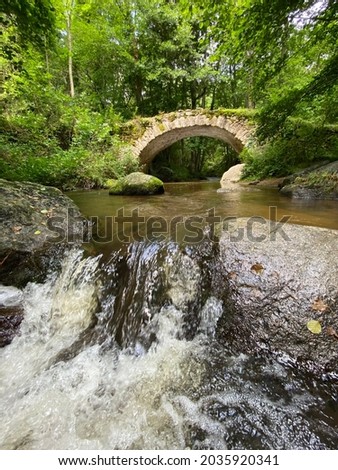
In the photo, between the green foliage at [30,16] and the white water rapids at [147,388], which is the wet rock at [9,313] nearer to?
the white water rapids at [147,388]

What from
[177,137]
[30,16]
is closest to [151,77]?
[177,137]

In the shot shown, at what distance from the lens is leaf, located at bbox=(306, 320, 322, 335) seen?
155 centimetres

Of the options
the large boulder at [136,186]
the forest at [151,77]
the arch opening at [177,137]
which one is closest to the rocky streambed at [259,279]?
the forest at [151,77]

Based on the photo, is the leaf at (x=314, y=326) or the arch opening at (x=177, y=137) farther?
the arch opening at (x=177, y=137)

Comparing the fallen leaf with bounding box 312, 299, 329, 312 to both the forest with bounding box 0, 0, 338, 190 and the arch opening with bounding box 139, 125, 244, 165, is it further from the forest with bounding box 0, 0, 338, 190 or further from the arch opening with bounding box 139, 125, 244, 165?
the arch opening with bounding box 139, 125, 244, 165

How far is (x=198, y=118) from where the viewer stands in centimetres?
994

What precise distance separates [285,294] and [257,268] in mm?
273

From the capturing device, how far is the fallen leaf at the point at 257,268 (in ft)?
6.13

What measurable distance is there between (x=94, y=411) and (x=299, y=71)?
9631 mm

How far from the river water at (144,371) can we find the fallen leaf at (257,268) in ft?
1.16

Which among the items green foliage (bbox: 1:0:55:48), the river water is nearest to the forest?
green foliage (bbox: 1:0:55:48)

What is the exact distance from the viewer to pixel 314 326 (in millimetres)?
1575

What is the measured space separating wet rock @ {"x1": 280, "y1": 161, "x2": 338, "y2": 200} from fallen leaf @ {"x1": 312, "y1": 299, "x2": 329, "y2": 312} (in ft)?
12.2

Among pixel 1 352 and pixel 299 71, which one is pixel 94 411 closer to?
pixel 1 352
